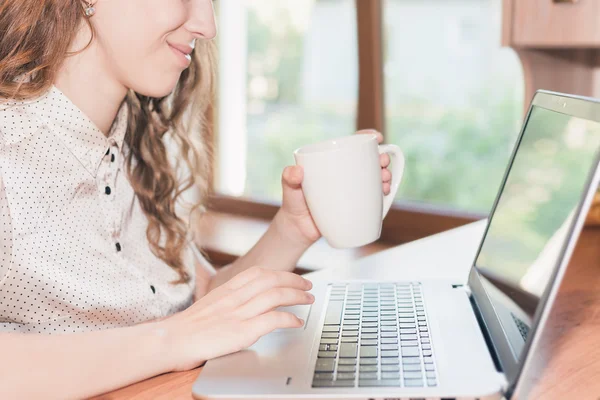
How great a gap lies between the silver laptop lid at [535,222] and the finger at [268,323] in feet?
0.66

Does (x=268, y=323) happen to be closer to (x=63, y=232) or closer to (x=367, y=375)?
(x=367, y=375)

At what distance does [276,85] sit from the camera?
2492mm

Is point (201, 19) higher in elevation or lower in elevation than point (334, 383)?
higher

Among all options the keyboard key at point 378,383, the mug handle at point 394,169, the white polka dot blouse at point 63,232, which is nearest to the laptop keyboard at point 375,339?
the keyboard key at point 378,383

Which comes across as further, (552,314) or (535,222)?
(552,314)

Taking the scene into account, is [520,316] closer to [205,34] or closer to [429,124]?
[205,34]

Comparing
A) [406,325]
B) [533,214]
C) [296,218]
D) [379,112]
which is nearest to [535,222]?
[533,214]

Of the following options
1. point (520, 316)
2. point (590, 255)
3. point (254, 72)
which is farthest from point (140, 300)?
point (254, 72)

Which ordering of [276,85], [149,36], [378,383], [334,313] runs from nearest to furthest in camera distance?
1. [378,383]
2. [334,313]
3. [149,36]
4. [276,85]

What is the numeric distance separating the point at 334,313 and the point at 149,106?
1.87 ft

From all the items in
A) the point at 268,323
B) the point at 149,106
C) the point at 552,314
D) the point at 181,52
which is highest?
the point at 181,52

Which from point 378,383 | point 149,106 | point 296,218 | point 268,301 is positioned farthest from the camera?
point 149,106

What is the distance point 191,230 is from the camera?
4.33 feet

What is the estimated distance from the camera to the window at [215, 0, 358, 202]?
2.32 meters
